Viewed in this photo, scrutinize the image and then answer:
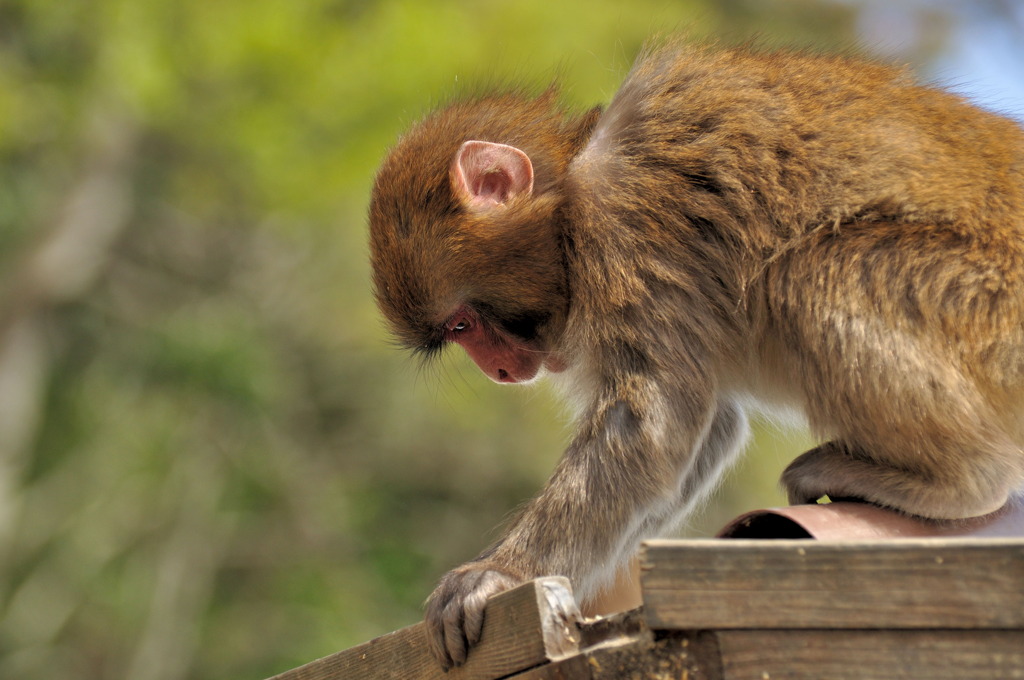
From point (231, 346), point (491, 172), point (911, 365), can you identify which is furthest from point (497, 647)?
point (231, 346)

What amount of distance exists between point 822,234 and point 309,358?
9.64m

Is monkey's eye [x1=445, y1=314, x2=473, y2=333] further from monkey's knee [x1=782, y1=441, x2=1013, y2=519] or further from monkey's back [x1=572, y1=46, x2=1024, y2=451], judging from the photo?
monkey's knee [x1=782, y1=441, x2=1013, y2=519]

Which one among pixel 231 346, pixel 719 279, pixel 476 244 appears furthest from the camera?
pixel 231 346

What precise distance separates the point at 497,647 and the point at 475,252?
1131mm

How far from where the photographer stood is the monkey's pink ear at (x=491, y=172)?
307cm

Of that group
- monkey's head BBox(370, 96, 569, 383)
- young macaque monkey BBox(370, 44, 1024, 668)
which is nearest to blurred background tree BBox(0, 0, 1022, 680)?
monkey's head BBox(370, 96, 569, 383)

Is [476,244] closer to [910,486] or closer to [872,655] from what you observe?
[910,486]

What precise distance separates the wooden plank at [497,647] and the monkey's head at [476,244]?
0.86 meters

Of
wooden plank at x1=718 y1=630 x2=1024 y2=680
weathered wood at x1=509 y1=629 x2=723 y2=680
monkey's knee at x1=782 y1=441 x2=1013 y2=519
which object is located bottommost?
monkey's knee at x1=782 y1=441 x2=1013 y2=519

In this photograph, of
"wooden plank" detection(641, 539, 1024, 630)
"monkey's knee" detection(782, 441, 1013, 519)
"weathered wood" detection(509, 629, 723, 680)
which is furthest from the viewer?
"monkey's knee" detection(782, 441, 1013, 519)

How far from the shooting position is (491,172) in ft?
10.2

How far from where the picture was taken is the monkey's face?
307 centimetres

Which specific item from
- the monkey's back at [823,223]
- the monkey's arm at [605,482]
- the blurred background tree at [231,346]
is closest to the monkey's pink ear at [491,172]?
the monkey's back at [823,223]

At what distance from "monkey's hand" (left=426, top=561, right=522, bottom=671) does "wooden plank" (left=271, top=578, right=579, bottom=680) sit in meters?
0.02
